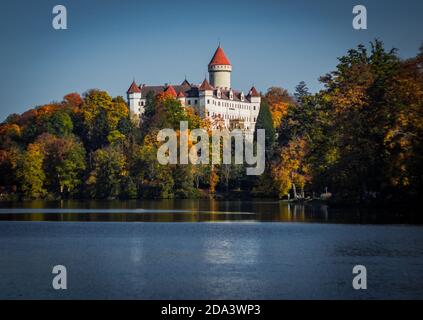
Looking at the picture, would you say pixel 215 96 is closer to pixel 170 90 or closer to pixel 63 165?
pixel 170 90

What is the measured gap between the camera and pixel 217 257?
102ft

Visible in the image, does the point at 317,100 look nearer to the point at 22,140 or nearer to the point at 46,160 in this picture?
the point at 46,160

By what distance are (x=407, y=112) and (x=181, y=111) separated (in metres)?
58.4

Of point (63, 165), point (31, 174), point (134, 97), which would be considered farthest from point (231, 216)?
point (134, 97)

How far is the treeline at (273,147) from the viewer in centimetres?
4841

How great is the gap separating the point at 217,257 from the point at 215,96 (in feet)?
394

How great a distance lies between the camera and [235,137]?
90.2 meters

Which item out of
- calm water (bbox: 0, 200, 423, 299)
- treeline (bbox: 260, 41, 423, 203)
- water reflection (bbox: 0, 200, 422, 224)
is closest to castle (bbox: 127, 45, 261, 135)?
treeline (bbox: 260, 41, 423, 203)

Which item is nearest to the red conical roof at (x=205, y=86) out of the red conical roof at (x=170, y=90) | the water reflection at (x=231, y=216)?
the red conical roof at (x=170, y=90)

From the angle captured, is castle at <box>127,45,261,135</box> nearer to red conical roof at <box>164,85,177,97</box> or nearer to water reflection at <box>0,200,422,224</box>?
red conical roof at <box>164,85,177,97</box>

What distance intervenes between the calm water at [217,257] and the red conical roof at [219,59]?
112m

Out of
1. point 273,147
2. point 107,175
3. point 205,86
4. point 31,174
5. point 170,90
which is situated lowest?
point 107,175

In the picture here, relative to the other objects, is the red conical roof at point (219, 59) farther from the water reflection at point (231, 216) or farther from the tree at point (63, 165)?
the water reflection at point (231, 216)
